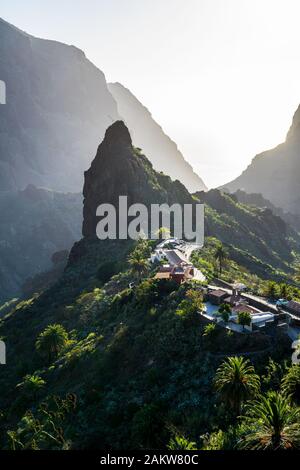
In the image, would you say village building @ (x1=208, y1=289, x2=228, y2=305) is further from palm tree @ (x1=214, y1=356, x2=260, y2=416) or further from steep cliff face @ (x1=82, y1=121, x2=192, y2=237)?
steep cliff face @ (x1=82, y1=121, x2=192, y2=237)

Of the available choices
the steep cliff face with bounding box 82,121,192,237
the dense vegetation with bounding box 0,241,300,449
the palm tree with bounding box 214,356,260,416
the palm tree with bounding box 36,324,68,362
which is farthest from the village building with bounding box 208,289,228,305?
the steep cliff face with bounding box 82,121,192,237

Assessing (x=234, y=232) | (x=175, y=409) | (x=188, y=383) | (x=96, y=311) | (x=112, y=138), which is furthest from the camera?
(x=234, y=232)

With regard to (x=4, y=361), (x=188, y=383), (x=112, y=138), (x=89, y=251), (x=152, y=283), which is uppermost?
(x=112, y=138)

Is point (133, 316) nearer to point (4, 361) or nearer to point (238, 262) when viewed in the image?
point (4, 361)

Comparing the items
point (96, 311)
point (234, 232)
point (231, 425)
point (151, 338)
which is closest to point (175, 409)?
point (231, 425)

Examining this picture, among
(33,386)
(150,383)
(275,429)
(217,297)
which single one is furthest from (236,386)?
(33,386)

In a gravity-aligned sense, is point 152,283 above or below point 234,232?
below
